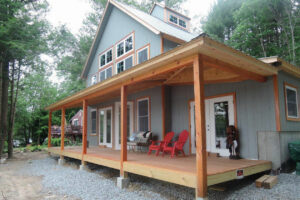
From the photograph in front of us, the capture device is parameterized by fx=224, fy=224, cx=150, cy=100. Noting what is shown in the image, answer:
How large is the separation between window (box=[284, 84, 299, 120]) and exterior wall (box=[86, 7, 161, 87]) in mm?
3990

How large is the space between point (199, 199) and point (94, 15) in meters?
20.4

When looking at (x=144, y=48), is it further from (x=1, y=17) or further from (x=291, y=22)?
(x=291, y=22)

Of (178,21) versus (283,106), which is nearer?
(283,106)

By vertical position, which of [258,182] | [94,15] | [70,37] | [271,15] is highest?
[94,15]

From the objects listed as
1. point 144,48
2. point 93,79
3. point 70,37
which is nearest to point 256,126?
point 144,48

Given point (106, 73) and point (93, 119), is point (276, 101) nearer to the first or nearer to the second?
point (106, 73)

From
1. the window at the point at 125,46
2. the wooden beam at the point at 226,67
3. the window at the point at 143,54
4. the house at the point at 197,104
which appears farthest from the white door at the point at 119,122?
the wooden beam at the point at 226,67

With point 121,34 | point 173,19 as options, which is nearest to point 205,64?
point 121,34

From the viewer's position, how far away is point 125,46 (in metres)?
9.38

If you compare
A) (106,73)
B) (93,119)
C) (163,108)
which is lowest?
(93,119)

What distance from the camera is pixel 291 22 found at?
1204cm

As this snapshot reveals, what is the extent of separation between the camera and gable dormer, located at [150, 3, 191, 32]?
36.4 ft

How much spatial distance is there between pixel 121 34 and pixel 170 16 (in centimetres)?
307

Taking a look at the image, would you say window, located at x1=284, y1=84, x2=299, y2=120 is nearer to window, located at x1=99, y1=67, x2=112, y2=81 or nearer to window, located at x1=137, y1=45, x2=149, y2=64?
window, located at x1=137, y1=45, x2=149, y2=64
